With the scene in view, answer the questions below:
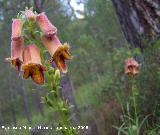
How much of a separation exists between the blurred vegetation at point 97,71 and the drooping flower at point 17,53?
0.63 ft

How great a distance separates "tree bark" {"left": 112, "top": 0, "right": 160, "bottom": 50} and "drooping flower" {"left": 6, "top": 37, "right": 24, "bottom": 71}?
375 centimetres

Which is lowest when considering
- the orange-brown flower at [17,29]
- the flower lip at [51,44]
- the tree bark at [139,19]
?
the flower lip at [51,44]

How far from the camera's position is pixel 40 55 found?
2367 mm

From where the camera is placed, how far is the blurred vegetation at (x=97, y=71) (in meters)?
6.77

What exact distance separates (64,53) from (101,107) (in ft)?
20.0

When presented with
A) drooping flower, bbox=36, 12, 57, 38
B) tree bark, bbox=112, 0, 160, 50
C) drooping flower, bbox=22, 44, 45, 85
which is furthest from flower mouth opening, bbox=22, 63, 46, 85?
tree bark, bbox=112, 0, 160, 50

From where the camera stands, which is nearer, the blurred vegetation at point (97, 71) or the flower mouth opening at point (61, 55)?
the flower mouth opening at point (61, 55)

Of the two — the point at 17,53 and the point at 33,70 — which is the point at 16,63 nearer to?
the point at 17,53

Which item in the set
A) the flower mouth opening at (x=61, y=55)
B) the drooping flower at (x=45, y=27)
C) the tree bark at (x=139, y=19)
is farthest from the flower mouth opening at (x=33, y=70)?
the tree bark at (x=139, y=19)

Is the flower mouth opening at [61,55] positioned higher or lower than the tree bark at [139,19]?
lower

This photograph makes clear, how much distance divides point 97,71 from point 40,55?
2842 cm

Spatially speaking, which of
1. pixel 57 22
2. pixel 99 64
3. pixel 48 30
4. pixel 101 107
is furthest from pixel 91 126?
pixel 99 64

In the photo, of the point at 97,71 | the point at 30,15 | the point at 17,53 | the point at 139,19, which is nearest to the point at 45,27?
the point at 30,15

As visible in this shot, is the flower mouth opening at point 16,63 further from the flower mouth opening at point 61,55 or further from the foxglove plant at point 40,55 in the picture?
the flower mouth opening at point 61,55
